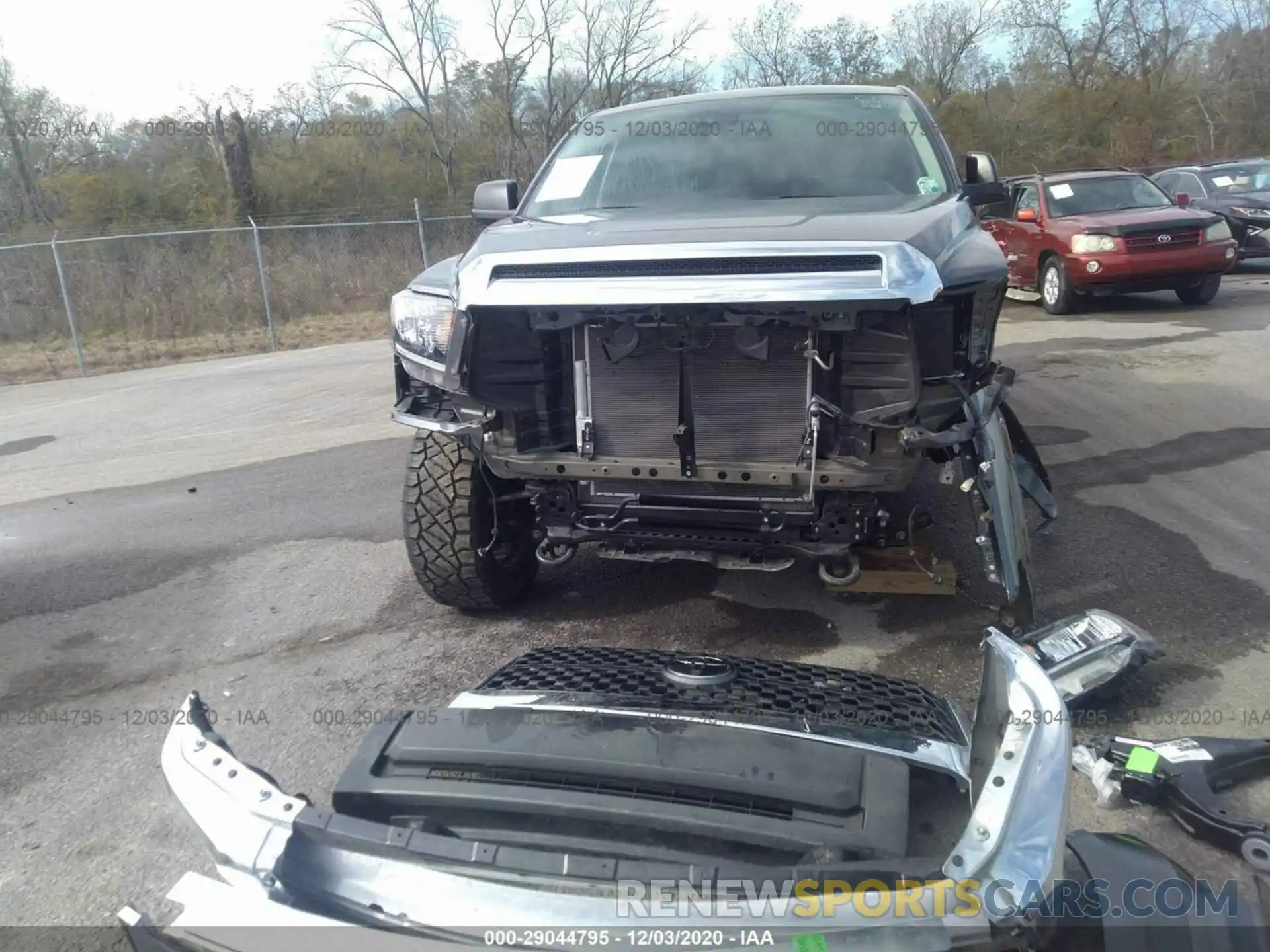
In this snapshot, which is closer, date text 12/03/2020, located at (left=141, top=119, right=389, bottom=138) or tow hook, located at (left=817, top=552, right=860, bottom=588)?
tow hook, located at (left=817, top=552, right=860, bottom=588)

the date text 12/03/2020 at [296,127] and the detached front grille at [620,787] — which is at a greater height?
the date text 12/03/2020 at [296,127]

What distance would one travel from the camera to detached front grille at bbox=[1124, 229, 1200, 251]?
33.9 feet

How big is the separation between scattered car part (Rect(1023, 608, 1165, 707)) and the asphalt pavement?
127 mm

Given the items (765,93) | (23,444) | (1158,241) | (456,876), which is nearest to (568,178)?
(765,93)

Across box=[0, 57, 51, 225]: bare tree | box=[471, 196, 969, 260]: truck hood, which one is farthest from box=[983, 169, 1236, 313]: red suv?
box=[0, 57, 51, 225]: bare tree

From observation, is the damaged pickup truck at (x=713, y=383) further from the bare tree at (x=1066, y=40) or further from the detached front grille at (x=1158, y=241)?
the bare tree at (x=1066, y=40)

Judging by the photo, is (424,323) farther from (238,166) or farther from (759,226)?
(238,166)

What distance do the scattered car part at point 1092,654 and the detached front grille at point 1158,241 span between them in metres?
8.74

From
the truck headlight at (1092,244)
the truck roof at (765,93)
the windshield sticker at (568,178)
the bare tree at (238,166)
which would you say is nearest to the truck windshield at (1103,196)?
the truck headlight at (1092,244)

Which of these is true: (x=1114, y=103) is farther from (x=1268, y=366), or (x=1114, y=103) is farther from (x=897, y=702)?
(x=897, y=702)

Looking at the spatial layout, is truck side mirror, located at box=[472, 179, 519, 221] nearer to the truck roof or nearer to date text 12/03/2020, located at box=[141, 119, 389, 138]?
the truck roof

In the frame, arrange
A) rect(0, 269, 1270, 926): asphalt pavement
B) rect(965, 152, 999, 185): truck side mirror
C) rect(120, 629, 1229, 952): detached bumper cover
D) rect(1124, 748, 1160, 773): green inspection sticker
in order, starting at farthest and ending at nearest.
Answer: rect(965, 152, 999, 185): truck side mirror
rect(0, 269, 1270, 926): asphalt pavement
rect(1124, 748, 1160, 773): green inspection sticker
rect(120, 629, 1229, 952): detached bumper cover

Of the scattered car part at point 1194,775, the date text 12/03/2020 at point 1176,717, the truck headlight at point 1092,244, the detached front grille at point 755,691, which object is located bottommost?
the date text 12/03/2020 at point 1176,717

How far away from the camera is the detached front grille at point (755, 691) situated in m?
1.93
